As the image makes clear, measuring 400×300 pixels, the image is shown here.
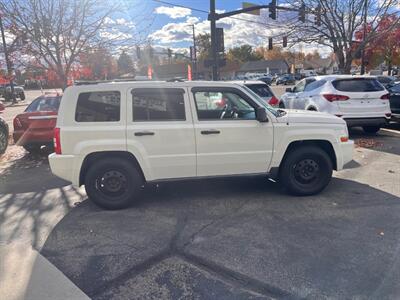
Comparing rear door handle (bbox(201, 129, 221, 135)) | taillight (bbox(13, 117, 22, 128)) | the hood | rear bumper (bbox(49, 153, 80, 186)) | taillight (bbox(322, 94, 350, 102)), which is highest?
taillight (bbox(322, 94, 350, 102))

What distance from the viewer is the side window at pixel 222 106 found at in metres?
4.94

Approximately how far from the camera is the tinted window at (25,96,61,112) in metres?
8.88

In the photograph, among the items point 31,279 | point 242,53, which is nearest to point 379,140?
point 31,279

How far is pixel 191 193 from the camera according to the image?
5508 millimetres

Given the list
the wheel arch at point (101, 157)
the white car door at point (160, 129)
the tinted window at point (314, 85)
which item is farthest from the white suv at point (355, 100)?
the wheel arch at point (101, 157)

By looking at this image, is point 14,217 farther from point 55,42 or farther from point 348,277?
point 55,42

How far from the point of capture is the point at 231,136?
486 cm

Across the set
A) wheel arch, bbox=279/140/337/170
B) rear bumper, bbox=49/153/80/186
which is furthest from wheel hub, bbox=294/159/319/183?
rear bumper, bbox=49/153/80/186

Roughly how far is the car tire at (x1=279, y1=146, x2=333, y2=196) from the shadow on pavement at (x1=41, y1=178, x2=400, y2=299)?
0.17 m

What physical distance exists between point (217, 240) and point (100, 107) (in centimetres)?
243

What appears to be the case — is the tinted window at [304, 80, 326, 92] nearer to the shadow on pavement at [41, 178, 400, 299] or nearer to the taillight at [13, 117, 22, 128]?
the shadow on pavement at [41, 178, 400, 299]

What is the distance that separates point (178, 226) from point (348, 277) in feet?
6.70

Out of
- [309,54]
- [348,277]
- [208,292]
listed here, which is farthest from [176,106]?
[309,54]

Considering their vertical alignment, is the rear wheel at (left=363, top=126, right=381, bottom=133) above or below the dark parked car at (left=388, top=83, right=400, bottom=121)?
below
